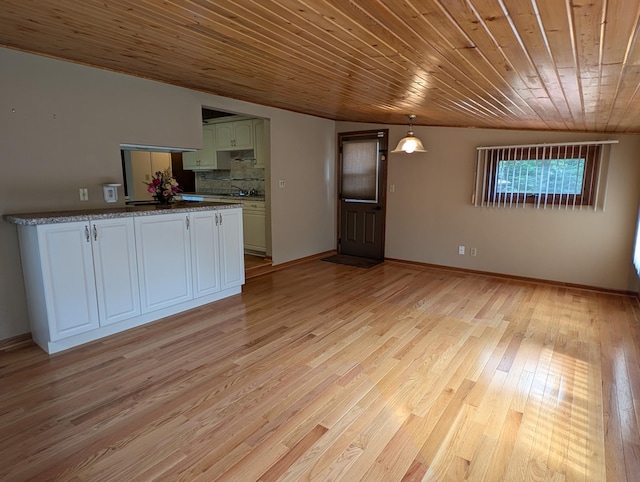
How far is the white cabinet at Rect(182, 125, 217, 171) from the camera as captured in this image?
21.0 feet

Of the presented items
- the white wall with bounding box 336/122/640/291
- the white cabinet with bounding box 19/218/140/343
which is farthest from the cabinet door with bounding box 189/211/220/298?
the white wall with bounding box 336/122/640/291

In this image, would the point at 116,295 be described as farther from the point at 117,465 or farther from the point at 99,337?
the point at 117,465

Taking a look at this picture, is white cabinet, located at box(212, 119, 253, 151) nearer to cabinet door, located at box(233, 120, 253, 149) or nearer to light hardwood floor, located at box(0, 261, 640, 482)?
cabinet door, located at box(233, 120, 253, 149)

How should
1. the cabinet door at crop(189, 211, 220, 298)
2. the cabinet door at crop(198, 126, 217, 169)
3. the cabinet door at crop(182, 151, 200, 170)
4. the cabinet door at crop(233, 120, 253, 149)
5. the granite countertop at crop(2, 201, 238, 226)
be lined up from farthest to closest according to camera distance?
the cabinet door at crop(182, 151, 200, 170)
the cabinet door at crop(198, 126, 217, 169)
the cabinet door at crop(233, 120, 253, 149)
the cabinet door at crop(189, 211, 220, 298)
the granite countertop at crop(2, 201, 238, 226)

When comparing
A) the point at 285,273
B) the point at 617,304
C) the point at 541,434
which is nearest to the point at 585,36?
the point at 541,434

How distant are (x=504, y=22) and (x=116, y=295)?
3270 millimetres

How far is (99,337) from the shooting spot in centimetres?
312

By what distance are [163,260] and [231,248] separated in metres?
0.84

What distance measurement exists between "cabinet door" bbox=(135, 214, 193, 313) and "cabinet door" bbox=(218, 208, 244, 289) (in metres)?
0.44

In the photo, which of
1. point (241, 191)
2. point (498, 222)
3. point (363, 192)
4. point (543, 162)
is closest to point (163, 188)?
point (241, 191)

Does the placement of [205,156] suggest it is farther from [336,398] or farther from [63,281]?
[336,398]

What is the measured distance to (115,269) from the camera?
3111 mm

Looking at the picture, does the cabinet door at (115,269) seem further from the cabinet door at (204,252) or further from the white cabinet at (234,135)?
the white cabinet at (234,135)

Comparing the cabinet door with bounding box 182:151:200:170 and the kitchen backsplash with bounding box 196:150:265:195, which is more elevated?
the cabinet door with bounding box 182:151:200:170
